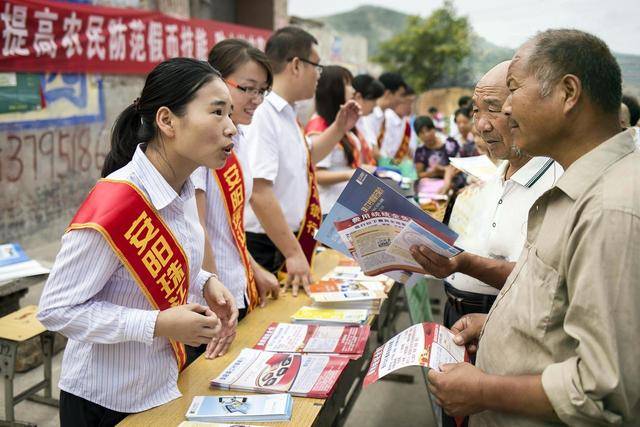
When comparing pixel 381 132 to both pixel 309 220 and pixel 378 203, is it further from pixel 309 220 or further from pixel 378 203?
pixel 378 203

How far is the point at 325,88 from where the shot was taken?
12.1 feet

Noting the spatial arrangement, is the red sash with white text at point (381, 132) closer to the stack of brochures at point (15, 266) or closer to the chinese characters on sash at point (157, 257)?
the stack of brochures at point (15, 266)

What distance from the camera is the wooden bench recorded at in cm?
265

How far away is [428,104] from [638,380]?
2145 centimetres

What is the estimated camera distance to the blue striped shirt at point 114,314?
49.6 inches

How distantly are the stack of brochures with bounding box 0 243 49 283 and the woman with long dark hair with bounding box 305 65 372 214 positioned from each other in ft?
5.41

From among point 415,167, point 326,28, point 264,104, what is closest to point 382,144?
point 415,167

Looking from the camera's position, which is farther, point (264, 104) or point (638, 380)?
point (264, 104)

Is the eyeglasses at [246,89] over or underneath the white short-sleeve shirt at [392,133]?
over

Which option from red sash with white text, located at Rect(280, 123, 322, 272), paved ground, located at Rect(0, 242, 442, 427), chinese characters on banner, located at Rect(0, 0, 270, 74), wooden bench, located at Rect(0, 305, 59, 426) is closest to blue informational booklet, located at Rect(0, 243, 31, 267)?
wooden bench, located at Rect(0, 305, 59, 426)

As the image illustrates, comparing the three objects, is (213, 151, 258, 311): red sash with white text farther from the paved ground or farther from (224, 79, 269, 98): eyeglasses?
the paved ground

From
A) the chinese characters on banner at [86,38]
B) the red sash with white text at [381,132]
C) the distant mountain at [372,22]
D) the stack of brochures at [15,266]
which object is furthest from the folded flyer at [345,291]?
the distant mountain at [372,22]

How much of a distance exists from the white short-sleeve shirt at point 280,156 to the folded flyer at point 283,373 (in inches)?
37.6

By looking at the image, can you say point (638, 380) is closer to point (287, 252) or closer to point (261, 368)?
point (261, 368)
